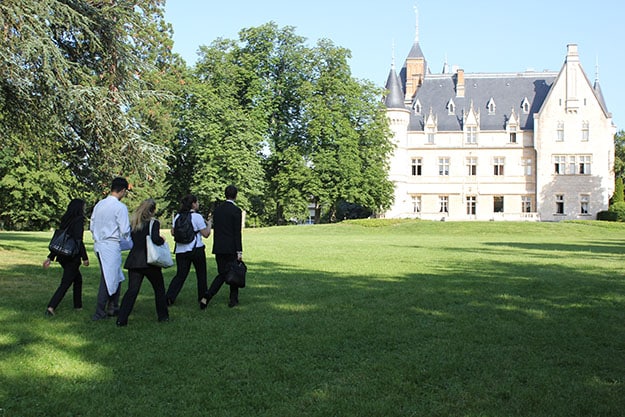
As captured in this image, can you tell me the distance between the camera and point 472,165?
230 ft

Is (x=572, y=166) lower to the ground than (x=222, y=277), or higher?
higher

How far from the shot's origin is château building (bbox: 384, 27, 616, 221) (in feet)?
218

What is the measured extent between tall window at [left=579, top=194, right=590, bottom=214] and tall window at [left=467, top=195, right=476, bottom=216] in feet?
33.5

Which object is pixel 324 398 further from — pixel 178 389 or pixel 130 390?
pixel 130 390

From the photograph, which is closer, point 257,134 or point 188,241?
point 188,241

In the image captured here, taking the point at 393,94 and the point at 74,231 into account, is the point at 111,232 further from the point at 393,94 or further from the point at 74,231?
the point at 393,94

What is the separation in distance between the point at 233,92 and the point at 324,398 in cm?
4592

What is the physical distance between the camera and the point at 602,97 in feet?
225

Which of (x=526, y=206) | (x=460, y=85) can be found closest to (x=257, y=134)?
(x=460, y=85)

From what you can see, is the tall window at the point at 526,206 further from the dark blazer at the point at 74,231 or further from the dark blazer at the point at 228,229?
the dark blazer at the point at 74,231

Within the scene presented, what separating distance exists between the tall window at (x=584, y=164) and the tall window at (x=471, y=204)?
34.8 feet

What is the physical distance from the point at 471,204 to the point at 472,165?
4015 mm

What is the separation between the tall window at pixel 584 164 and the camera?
66.8m

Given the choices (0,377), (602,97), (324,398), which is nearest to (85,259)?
(0,377)
